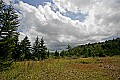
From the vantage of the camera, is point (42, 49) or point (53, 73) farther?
point (42, 49)

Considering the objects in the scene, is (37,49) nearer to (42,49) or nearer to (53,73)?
(42,49)

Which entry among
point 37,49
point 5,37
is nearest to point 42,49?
point 37,49

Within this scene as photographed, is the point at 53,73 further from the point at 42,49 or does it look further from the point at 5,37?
the point at 42,49

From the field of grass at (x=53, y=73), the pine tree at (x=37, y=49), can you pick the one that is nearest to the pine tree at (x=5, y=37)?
the field of grass at (x=53, y=73)

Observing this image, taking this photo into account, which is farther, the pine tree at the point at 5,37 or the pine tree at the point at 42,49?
the pine tree at the point at 42,49

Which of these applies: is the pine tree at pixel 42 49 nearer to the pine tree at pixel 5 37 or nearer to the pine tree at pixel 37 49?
the pine tree at pixel 37 49

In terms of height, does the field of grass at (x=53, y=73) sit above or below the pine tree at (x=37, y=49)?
below

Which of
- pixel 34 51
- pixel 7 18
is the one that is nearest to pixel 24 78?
pixel 7 18

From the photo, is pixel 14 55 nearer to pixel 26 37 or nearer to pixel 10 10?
pixel 26 37

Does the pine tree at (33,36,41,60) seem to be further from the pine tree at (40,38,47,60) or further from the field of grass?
the field of grass

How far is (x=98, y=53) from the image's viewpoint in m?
100

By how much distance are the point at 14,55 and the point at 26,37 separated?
12.1m

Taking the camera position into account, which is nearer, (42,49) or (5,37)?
(5,37)

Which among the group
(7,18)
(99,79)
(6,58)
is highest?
(7,18)
